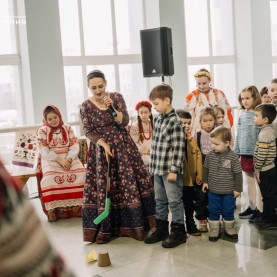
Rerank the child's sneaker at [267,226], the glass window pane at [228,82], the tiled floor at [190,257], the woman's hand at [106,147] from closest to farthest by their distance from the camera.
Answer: the tiled floor at [190,257], the woman's hand at [106,147], the child's sneaker at [267,226], the glass window pane at [228,82]

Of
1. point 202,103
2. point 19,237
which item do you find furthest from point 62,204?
point 19,237

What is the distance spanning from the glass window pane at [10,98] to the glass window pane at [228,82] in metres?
4.10

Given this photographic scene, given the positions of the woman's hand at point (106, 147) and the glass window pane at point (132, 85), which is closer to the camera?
the woman's hand at point (106, 147)

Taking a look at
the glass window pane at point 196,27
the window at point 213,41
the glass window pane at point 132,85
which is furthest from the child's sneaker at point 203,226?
the glass window pane at point 196,27

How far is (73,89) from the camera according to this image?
23.1 feet

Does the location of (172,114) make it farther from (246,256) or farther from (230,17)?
(230,17)

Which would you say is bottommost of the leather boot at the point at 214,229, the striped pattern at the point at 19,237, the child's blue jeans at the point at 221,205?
the leather boot at the point at 214,229

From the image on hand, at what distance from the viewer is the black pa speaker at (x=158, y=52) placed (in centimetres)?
609

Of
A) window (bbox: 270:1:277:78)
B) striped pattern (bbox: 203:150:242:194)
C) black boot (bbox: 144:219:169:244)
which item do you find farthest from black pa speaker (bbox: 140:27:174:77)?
window (bbox: 270:1:277:78)

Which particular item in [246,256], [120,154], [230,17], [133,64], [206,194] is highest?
[230,17]

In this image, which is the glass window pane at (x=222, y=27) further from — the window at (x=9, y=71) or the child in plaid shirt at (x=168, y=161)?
the child in plaid shirt at (x=168, y=161)

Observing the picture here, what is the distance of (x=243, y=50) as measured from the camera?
29.2 ft

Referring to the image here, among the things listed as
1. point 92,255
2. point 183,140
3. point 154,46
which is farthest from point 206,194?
point 154,46

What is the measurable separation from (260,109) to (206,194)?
788 millimetres
